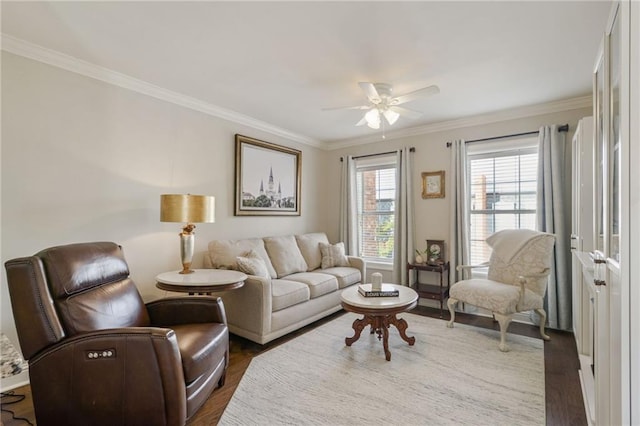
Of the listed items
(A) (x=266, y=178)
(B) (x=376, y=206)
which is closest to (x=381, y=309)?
(A) (x=266, y=178)

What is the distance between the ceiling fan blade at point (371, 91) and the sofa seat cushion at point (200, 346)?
209 centimetres

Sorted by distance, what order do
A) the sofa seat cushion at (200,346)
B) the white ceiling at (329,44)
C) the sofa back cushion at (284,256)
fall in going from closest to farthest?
the sofa seat cushion at (200,346) < the white ceiling at (329,44) < the sofa back cushion at (284,256)

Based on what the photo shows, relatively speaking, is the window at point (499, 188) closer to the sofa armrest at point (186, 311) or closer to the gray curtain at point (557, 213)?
the gray curtain at point (557, 213)

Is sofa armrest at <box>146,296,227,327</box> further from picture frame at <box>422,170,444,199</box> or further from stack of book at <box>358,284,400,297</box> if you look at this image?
picture frame at <box>422,170,444,199</box>

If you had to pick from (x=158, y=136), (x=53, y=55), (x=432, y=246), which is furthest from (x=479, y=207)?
(x=53, y=55)

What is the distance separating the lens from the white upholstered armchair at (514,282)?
2914 millimetres

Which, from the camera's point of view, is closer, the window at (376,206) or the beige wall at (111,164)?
the beige wall at (111,164)

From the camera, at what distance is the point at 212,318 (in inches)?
87.4

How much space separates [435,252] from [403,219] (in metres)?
0.63

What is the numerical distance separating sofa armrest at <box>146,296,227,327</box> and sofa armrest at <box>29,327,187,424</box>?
68cm

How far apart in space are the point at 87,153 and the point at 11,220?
0.73 meters

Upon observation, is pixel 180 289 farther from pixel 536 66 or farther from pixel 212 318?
pixel 536 66

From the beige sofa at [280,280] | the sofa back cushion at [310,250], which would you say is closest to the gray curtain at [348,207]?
the beige sofa at [280,280]

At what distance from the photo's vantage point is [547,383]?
228 centimetres
